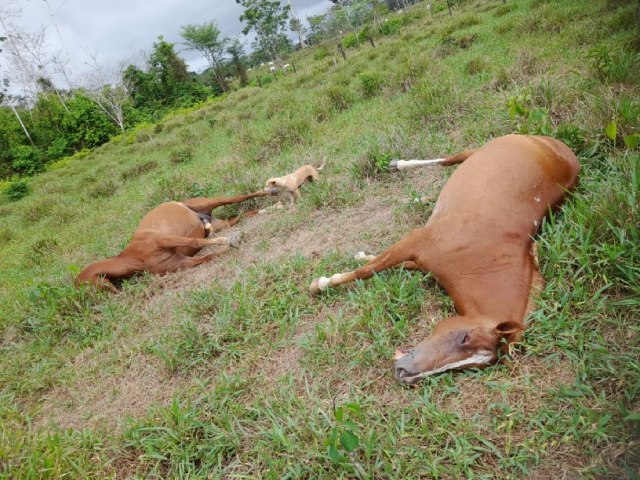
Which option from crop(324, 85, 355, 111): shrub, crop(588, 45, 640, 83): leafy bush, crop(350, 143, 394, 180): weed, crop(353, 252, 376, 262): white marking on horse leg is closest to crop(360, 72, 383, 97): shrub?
crop(324, 85, 355, 111): shrub

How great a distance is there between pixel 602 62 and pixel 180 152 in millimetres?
8738

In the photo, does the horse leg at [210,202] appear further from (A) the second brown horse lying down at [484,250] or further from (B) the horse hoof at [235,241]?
(A) the second brown horse lying down at [484,250]

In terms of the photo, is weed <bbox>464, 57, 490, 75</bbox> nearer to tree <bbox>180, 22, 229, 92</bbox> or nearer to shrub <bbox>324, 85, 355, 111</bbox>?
shrub <bbox>324, 85, 355, 111</bbox>

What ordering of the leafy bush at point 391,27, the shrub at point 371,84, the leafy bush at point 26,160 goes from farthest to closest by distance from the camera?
the leafy bush at point 26,160 < the leafy bush at point 391,27 < the shrub at point 371,84

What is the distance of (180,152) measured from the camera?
1039 centimetres

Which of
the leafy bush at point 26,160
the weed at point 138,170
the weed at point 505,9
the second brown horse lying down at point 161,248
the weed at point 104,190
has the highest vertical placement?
the leafy bush at point 26,160

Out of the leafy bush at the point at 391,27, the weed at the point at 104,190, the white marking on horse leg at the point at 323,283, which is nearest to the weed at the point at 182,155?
the weed at the point at 104,190

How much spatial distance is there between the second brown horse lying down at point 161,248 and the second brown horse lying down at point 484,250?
202cm

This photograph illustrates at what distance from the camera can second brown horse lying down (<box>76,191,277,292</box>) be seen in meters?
4.31

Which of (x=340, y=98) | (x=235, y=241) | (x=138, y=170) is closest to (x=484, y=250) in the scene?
(x=235, y=241)

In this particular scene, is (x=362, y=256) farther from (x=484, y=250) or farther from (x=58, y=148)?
(x=58, y=148)

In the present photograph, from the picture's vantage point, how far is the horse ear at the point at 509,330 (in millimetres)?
2059

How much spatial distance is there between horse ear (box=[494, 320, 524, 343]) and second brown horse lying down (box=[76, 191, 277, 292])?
3.02 m

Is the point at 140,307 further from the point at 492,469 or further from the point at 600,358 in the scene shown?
the point at 600,358
